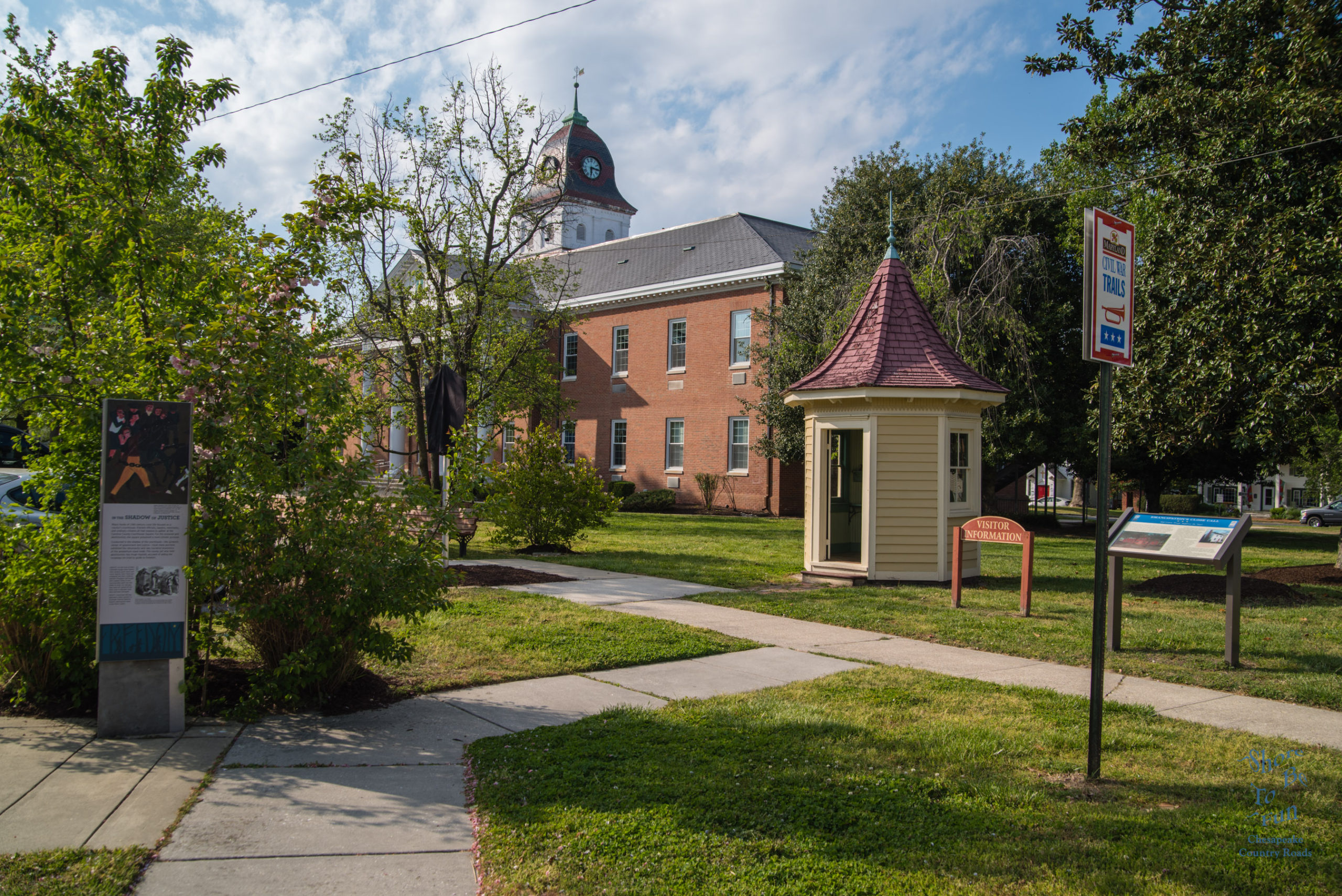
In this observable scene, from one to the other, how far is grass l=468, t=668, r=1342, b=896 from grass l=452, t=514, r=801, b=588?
738cm

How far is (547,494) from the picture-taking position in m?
Result: 16.6

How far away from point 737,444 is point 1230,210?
69.3 feet

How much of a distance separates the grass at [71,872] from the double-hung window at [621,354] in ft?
112

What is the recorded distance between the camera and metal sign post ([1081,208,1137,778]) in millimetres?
4684

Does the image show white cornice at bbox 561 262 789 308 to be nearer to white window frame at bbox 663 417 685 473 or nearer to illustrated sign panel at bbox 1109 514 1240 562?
white window frame at bbox 663 417 685 473

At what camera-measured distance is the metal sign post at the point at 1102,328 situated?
4.68 metres

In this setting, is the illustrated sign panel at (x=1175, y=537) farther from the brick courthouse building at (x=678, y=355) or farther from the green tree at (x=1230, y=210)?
the brick courthouse building at (x=678, y=355)

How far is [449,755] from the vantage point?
5.21m

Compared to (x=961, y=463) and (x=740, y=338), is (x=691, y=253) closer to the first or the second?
(x=740, y=338)

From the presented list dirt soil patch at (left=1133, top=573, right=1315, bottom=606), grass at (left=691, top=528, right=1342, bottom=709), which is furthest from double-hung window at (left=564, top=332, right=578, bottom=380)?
dirt soil patch at (left=1133, top=573, right=1315, bottom=606)

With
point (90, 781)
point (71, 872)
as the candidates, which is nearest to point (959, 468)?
point (90, 781)

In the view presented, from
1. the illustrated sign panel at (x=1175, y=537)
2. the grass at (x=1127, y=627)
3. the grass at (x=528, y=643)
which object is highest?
the illustrated sign panel at (x=1175, y=537)

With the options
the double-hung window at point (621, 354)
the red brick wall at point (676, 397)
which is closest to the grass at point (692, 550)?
the red brick wall at point (676, 397)

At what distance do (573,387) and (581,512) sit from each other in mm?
23562
